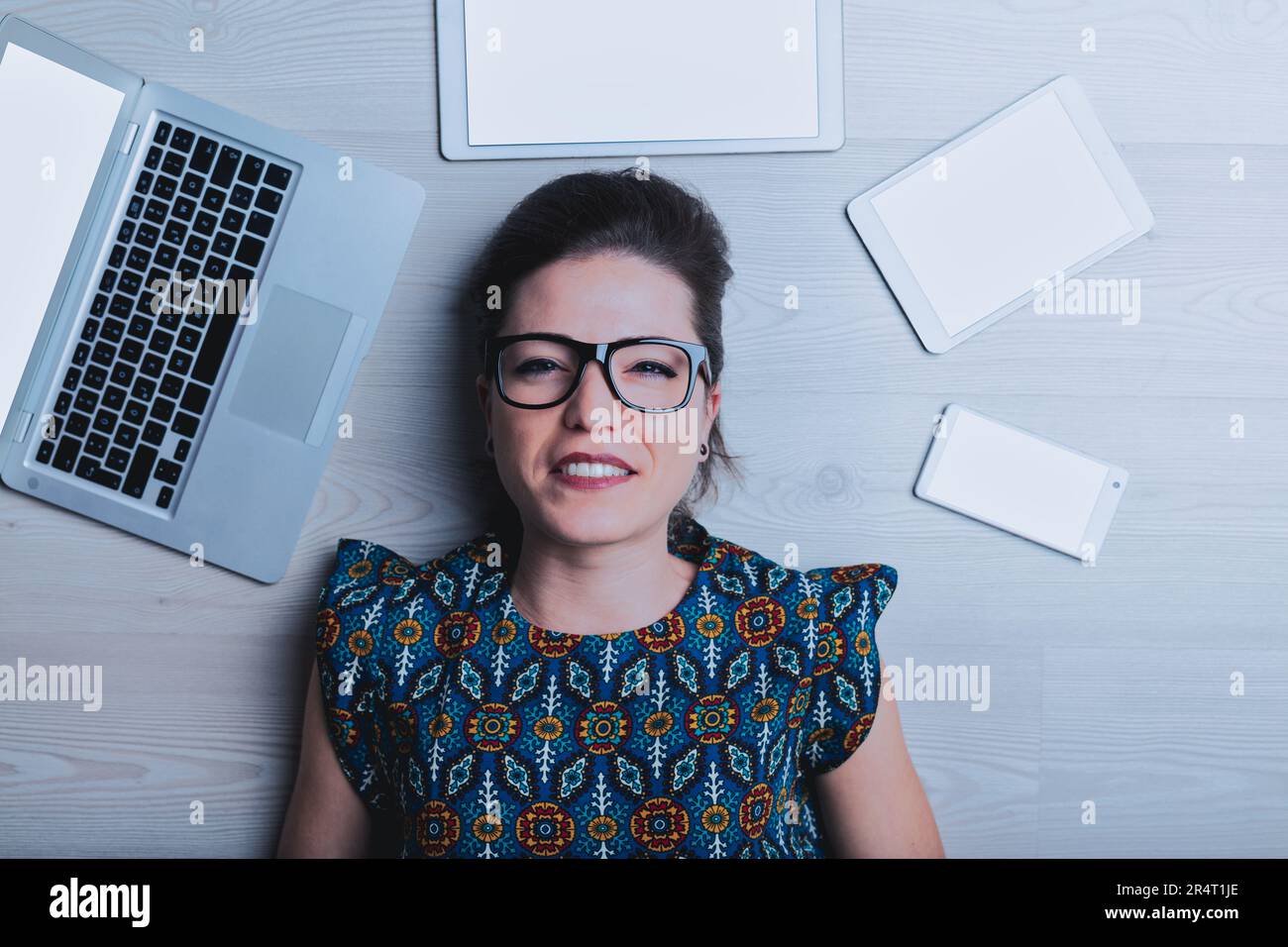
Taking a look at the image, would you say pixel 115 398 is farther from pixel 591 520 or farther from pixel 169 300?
pixel 591 520

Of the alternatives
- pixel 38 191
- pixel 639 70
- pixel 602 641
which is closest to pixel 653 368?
pixel 602 641

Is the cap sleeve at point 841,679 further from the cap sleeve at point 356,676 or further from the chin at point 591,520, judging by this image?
the cap sleeve at point 356,676

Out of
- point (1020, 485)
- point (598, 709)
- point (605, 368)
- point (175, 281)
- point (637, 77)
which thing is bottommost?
point (598, 709)

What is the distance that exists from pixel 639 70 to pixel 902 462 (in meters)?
0.51

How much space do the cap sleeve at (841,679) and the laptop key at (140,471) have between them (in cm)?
72

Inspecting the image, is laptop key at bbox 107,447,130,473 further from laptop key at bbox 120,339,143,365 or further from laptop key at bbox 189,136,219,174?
laptop key at bbox 189,136,219,174

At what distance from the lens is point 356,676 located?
0.86 metres

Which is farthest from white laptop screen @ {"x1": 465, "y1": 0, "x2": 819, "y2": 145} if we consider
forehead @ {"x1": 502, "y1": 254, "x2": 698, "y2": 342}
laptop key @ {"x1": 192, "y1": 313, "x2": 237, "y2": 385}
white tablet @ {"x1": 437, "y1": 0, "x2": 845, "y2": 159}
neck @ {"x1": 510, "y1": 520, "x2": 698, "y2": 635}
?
neck @ {"x1": 510, "y1": 520, "x2": 698, "y2": 635}

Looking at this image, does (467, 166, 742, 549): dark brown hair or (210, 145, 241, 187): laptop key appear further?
(210, 145, 241, 187): laptop key

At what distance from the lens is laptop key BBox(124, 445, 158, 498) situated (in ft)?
3.09

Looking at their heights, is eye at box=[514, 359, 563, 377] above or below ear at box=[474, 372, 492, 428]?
above

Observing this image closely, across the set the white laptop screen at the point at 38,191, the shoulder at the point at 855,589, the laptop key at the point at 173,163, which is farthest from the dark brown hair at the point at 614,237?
the white laptop screen at the point at 38,191

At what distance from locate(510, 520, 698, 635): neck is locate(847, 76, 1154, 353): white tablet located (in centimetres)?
39

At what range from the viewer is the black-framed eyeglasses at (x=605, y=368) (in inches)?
30.8
